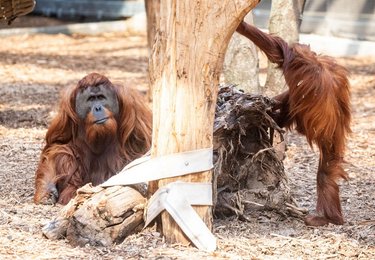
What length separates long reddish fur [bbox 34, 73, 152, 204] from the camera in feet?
15.8

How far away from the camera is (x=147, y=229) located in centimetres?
376

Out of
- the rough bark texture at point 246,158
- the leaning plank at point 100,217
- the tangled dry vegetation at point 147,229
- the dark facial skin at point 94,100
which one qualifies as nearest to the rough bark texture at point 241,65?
the tangled dry vegetation at point 147,229

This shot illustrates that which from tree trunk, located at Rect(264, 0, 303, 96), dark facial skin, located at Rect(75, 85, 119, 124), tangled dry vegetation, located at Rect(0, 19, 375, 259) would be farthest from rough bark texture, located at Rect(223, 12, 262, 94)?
dark facial skin, located at Rect(75, 85, 119, 124)

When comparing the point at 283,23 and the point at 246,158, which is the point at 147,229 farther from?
the point at 283,23

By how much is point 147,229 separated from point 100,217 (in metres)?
0.23

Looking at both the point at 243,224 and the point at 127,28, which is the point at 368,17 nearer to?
the point at 127,28

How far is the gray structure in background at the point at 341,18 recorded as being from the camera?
10422 millimetres

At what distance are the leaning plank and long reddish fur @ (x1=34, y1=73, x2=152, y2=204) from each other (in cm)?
95

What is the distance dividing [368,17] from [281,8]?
4.61m

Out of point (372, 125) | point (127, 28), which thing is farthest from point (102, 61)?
point (372, 125)

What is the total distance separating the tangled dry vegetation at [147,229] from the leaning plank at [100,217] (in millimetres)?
46

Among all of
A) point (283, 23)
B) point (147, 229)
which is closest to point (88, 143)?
point (147, 229)

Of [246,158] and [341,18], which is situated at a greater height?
[341,18]

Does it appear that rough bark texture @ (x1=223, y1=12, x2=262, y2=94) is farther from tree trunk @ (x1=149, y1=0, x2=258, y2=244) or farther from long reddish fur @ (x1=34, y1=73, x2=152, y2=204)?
tree trunk @ (x1=149, y1=0, x2=258, y2=244)
